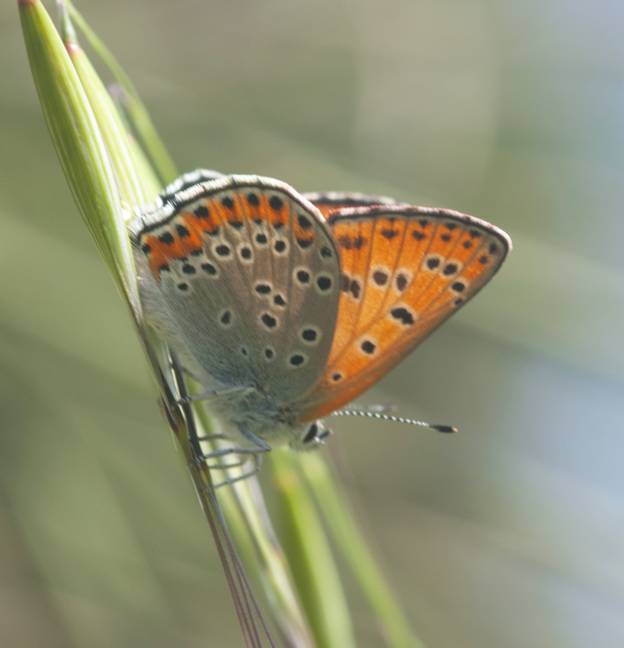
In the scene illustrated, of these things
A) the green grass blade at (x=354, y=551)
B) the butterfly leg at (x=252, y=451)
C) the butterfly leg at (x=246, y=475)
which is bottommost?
the green grass blade at (x=354, y=551)

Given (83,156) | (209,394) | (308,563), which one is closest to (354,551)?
(308,563)

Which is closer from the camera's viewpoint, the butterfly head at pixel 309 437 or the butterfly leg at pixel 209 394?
the butterfly leg at pixel 209 394

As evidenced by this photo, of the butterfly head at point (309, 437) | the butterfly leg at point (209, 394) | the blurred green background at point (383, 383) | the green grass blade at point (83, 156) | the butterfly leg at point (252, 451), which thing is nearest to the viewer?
the green grass blade at point (83, 156)

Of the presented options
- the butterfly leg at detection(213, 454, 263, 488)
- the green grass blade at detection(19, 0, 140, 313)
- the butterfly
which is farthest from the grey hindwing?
the green grass blade at detection(19, 0, 140, 313)

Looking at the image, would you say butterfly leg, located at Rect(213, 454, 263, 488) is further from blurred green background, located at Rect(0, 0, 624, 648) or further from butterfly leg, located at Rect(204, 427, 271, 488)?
blurred green background, located at Rect(0, 0, 624, 648)

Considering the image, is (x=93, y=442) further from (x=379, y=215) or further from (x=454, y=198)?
(x=454, y=198)

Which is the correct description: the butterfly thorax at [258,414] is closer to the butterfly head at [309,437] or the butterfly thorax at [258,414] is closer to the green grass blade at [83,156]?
the butterfly head at [309,437]

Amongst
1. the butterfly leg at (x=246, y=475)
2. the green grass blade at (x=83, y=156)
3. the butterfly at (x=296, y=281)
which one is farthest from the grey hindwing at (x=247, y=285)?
the green grass blade at (x=83, y=156)
